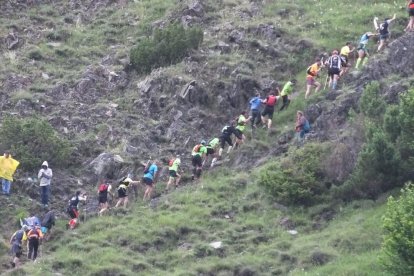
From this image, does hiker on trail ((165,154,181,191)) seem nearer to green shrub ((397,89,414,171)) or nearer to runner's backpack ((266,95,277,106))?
runner's backpack ((266,95,277,106))

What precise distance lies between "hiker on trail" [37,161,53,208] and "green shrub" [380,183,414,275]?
41.3 feet

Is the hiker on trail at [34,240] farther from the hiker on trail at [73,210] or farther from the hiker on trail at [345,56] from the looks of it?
the hiker on trail at [345,56]

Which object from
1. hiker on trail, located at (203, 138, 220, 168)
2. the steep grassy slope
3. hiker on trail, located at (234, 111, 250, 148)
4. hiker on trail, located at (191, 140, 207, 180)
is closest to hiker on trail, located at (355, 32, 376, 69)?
hiker on trail, located at (234, 111, 250, 148)

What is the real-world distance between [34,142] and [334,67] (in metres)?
11.5

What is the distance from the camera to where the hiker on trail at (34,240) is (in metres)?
26.7

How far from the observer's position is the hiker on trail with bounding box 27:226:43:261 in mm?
26703

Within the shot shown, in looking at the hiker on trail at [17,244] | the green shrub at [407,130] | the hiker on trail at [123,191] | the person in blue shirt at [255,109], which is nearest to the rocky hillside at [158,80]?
the person in blue shirt at [255,109]

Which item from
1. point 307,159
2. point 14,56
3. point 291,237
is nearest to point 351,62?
point 307,159

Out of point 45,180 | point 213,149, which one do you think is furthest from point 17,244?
point 213,149

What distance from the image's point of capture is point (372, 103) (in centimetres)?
2944

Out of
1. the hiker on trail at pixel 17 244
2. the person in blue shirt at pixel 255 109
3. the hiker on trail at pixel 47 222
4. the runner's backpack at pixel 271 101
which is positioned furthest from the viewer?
the person in blue shirt at pixel 255 109

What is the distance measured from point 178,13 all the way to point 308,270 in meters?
20.6

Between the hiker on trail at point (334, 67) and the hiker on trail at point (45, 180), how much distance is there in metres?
11.3

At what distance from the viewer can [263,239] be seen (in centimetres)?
2762
